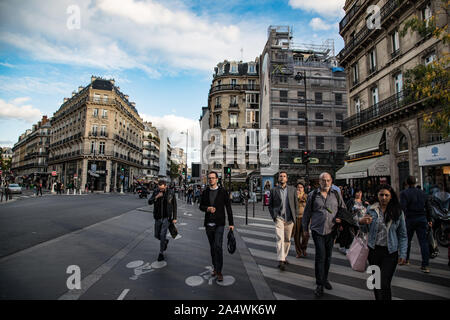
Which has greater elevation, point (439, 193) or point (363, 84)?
point (363, 84)

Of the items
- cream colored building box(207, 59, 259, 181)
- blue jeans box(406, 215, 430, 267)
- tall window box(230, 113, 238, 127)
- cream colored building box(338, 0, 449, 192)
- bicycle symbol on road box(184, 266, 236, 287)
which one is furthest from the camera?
tall window box(230, 113, 238, 127)

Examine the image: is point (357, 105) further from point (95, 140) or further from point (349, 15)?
point (95, 140)

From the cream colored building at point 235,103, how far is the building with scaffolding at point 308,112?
724 cm

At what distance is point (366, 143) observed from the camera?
1909 centimetres

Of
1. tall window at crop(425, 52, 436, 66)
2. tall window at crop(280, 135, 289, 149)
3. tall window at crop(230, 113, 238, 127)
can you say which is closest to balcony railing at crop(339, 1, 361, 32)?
tall window at crop(425, 52, 436, 66)

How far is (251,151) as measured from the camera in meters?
40.0

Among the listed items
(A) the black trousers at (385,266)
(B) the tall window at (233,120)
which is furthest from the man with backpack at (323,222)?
(B) the tall window at (233,120)

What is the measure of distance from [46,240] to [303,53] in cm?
3927

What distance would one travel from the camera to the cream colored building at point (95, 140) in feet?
149

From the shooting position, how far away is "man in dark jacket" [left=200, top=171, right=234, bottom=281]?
4.36 metres

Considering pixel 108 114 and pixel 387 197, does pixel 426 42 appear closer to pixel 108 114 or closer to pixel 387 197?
pixel 387 197

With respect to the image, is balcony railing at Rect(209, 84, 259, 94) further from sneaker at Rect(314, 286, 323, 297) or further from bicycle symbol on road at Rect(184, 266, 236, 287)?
sneaker at Rect(314, 286, 323, 297)

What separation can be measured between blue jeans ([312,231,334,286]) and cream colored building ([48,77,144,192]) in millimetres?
41290
